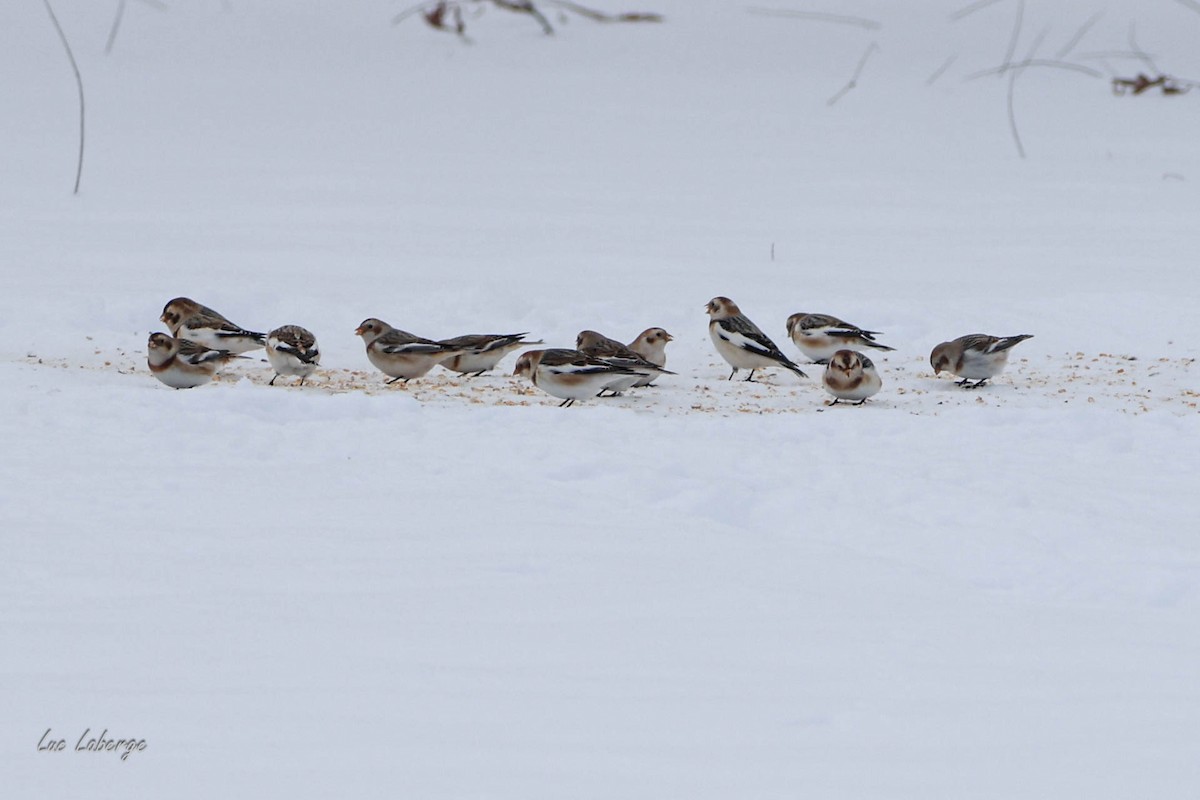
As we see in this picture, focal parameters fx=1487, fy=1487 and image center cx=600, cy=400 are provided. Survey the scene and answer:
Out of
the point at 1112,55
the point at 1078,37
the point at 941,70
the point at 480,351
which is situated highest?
the point at 1078,37

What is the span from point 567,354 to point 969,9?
56.9ft

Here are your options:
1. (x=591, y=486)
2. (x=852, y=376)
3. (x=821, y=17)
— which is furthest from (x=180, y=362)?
(x=821, y=17)

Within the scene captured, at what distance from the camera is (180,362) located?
862cm

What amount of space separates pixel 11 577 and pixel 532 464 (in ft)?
7.95

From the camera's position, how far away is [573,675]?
15.2 ft

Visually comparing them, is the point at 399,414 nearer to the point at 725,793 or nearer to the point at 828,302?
the point at 725,793

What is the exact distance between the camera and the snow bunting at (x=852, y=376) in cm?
861

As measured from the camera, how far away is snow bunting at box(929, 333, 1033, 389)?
9109 mm

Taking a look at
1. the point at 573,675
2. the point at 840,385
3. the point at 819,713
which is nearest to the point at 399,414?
the point at 840,385

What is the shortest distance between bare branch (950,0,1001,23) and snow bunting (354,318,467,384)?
16834mm

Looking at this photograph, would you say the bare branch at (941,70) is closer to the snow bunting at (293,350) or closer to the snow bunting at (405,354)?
the snow bunting at (405,354)
